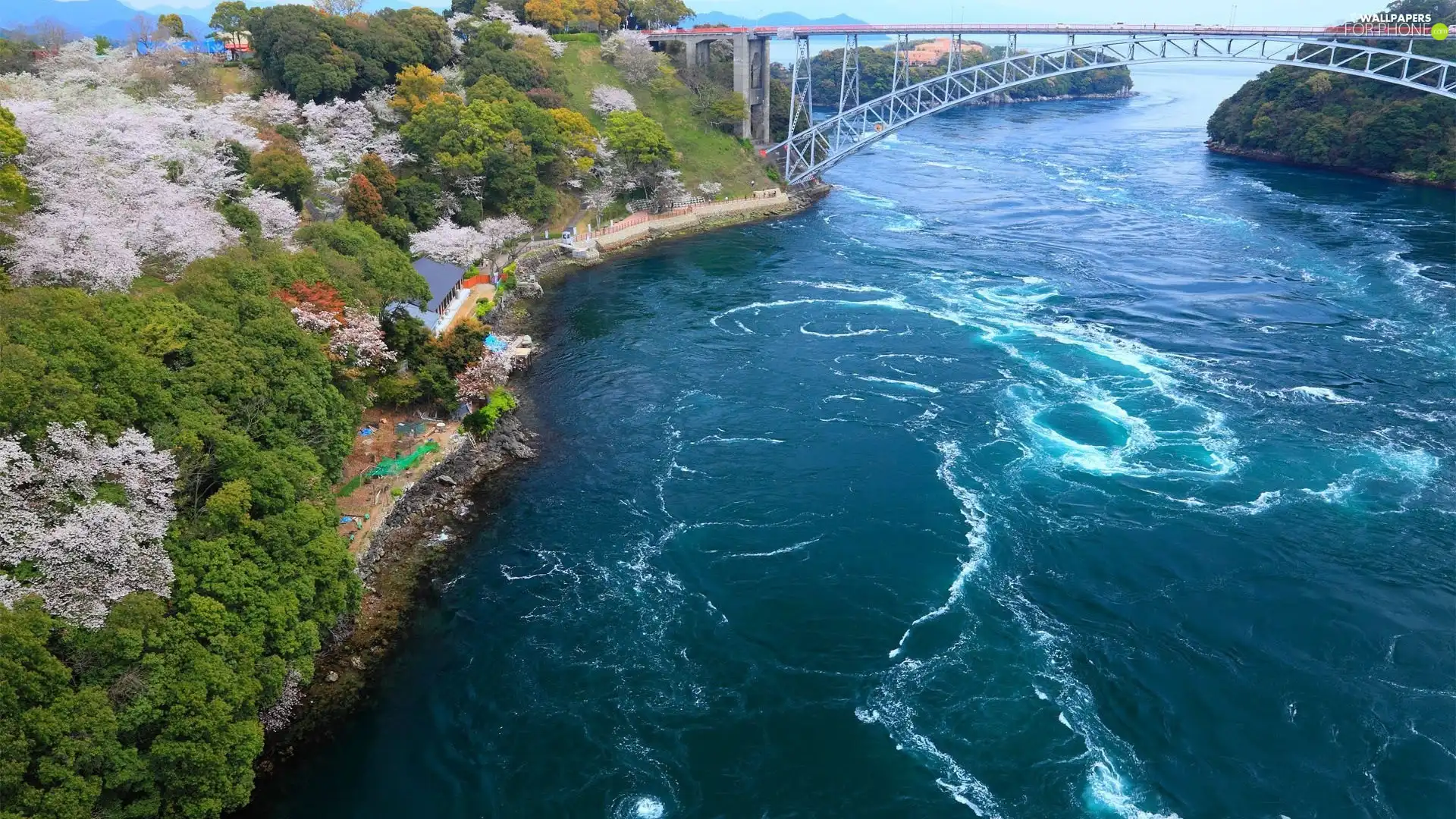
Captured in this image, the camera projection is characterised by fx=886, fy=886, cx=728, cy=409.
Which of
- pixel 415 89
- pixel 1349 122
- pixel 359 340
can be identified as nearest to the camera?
pixel 359 340

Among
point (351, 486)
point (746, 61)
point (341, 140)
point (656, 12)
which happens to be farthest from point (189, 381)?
point (656, 12)

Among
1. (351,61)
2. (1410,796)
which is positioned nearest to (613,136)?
(351,61)

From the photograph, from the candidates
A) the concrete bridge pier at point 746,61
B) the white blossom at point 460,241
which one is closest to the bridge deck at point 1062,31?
the concrete bridge pier at point 746,61

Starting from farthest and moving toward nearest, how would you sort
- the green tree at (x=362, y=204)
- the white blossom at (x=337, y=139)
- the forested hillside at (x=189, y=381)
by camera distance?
the white blossom at (x=337, y=139) < the green tree at (x=362, y=204) < the forested hillside at (x=189, y=381)

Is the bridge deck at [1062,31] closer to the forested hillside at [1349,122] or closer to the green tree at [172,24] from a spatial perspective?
the forested hillside at [1349,122]

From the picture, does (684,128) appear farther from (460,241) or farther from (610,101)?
(460,241)

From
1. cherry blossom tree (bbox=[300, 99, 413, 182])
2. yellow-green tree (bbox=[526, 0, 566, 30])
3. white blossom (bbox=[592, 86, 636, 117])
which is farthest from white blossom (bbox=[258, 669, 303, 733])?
yellow-green tree (bbox=[526, 0, 566, 30])

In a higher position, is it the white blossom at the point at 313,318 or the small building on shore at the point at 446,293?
the white blossom at the point at 313,318
